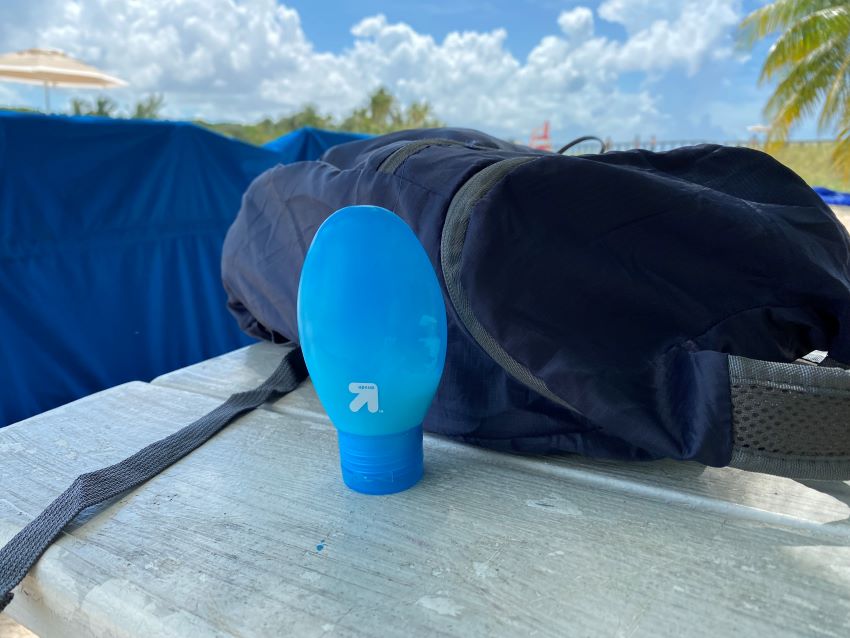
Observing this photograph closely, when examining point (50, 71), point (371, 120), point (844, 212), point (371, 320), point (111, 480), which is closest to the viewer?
point (371, 320)

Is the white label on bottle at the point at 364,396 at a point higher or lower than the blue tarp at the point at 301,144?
lower

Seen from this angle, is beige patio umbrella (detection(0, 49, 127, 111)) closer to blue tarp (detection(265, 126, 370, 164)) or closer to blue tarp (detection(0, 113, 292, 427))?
blue tarp (detection(265, 126, 370, 164))

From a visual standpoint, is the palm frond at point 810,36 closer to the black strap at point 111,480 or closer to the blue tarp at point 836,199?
the blue tarp at point 836,199

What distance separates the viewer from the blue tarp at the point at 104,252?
1538 mm

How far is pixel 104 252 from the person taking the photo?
1.74 m

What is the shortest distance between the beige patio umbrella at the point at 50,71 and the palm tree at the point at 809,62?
8014mm

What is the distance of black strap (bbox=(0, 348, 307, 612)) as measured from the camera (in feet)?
1.81

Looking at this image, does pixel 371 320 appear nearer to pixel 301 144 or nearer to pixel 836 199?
pixel 301 144

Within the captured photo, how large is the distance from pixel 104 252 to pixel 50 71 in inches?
209

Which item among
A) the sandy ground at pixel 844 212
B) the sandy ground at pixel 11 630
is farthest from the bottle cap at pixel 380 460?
the sandy ground at pixel 844 212

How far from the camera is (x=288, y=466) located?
27.5 inches

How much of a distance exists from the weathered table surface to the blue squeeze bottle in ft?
0.39

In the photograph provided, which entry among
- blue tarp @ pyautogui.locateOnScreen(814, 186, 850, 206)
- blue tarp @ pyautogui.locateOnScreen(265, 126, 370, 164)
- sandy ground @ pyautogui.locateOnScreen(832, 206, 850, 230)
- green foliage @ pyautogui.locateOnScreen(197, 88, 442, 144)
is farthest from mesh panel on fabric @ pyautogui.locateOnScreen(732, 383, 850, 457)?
green foliage @ pyautogui.locateOnScreen(197, 88, 442, 144)

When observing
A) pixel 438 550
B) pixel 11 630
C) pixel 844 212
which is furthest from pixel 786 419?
pixel 844 212
